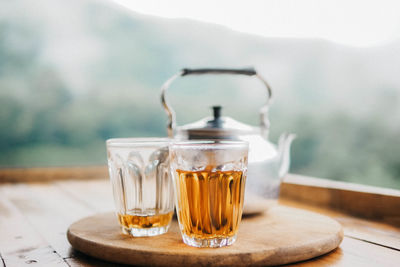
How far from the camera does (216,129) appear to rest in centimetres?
65

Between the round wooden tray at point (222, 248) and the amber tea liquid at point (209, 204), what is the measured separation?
0.9 inches

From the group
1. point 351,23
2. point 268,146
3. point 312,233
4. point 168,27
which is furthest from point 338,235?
point 168,27

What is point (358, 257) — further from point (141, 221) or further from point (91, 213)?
point (91, 213)

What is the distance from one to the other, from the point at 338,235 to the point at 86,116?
4029 millimetres

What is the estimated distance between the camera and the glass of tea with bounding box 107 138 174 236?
54 centimetres

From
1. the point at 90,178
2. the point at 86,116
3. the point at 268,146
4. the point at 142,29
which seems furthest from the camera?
the point at 142,29

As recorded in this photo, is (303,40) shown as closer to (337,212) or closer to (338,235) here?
(337,212)

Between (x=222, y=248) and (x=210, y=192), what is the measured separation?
0.22ft

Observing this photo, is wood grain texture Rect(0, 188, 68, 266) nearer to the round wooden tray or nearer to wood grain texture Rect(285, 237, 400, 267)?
the round wooden tray

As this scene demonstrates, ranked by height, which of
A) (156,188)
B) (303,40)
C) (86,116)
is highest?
(303,40)

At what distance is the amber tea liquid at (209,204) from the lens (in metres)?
0.47

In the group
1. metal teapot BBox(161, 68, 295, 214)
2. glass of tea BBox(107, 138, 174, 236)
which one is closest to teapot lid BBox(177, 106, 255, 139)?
metal teapot BBox(161, 68, 295, 214)

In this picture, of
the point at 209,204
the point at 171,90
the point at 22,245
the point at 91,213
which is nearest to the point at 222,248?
the point at 209,204

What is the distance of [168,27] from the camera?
4.48 meters
